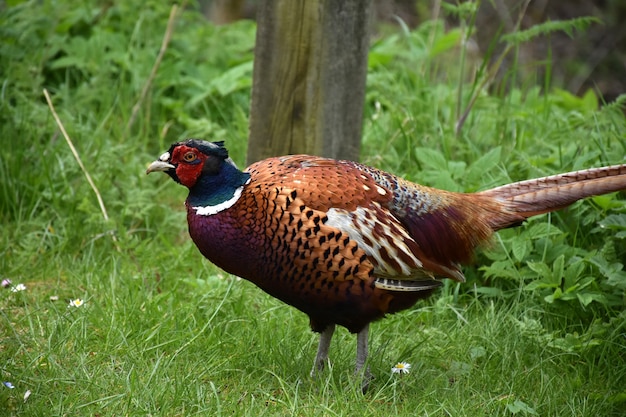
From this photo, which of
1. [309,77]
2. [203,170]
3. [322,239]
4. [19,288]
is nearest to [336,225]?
[322,239]

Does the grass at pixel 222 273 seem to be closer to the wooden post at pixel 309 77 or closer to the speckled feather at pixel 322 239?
the speckled feather at pixel 322 239

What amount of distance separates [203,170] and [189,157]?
7cm

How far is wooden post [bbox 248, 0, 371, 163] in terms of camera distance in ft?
13.3

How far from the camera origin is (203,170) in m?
3.27

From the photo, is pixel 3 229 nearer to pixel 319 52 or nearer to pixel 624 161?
pixel 319 52

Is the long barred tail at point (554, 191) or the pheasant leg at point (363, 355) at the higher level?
the long barred tail at point (554, 191)

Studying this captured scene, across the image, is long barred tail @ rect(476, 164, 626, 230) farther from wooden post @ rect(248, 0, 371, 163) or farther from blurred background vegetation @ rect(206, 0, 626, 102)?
blurred background vegetation @ rect(206, 0, 626, 102)

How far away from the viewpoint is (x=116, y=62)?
579 cm

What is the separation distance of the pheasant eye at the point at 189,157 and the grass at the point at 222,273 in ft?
2.69

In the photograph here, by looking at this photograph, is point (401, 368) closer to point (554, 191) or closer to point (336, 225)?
point (336, 225)

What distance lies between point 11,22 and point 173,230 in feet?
6.87

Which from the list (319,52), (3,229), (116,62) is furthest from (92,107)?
(319,52)

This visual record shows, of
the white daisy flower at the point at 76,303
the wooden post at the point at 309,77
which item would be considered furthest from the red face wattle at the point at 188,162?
the wooden post at the point at 309,77

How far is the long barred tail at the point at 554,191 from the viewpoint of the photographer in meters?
3.44
